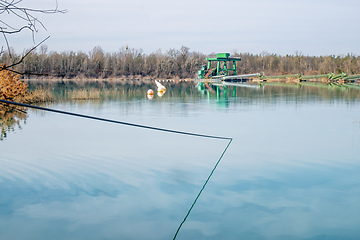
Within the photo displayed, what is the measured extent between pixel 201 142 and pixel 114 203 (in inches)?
176

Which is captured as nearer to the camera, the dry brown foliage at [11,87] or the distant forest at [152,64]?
the dry brown foliage at [11,87]

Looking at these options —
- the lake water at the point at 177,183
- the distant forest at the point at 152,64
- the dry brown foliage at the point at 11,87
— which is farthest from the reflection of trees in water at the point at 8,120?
the distant forest at the point at 152,64

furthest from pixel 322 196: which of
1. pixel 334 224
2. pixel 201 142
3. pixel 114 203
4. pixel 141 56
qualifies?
pixel 141 56

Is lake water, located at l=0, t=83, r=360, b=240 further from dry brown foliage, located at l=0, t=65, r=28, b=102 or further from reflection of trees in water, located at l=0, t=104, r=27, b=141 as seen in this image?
dry brown foliage, located at l=0, t=65, r=28, b=102

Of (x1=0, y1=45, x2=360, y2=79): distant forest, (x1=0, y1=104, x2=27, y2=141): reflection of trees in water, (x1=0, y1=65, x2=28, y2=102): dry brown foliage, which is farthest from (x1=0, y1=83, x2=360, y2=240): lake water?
(x1=0, y1=45, x2=360, y2=79): distant forest

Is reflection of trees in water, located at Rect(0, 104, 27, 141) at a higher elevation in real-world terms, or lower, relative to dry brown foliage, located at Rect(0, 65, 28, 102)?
lower

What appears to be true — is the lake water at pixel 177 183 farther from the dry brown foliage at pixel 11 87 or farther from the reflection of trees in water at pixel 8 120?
the dry brown foliage at pixel 11 87

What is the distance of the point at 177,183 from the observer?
20.9 feet

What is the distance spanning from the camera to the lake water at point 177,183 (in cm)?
473


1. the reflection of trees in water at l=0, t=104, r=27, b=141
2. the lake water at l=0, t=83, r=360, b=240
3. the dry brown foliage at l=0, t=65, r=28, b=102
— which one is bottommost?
the lake water at l=0, t=83, r=360, b=240

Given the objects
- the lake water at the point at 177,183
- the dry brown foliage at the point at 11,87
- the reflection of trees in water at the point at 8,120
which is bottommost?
the lake water at the point at 177,183

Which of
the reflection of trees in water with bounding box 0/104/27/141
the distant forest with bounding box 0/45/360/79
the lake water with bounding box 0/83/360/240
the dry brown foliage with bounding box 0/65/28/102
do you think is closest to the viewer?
the lake water with bounding box 0/83/360/240

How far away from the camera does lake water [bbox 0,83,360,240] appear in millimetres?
4734

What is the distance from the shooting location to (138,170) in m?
7.21
